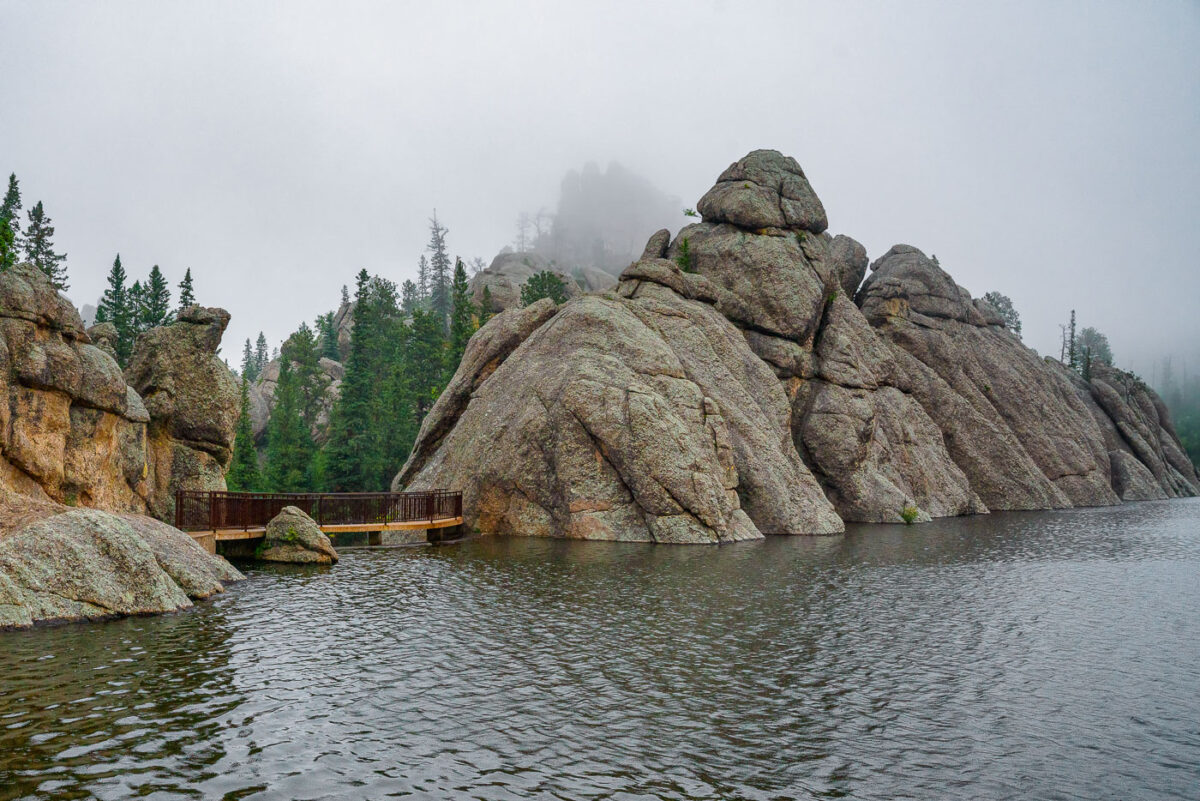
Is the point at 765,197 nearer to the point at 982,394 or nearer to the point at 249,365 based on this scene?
the point at 982,394

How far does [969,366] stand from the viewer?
257ft

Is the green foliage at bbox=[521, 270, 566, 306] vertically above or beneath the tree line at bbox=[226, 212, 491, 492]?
above

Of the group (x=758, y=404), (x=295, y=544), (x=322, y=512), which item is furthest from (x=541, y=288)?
(x=295, y=544)

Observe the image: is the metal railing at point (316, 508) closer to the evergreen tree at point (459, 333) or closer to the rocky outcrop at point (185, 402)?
the rocky outcrop at point (185, 402)

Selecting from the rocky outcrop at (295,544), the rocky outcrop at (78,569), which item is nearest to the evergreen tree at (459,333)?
the rocky outcrop at (295,544)

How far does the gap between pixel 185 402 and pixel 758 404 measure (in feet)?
120

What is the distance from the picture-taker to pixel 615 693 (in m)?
14.9

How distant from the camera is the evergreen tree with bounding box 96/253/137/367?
8128cm

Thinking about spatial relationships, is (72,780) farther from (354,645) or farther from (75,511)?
(75,511)

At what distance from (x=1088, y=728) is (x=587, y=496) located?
31.7 meters

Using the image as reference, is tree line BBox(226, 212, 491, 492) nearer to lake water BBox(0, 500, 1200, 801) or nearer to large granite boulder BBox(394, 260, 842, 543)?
large granite boulder BBox(394, 260, 842, 543)

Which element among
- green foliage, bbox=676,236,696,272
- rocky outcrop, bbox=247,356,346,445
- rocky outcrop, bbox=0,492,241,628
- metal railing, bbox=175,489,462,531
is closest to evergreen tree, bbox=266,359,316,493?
rocky outcrop, bbox=247,356,346,445

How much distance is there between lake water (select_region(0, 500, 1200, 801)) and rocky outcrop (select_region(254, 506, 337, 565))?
4.32m

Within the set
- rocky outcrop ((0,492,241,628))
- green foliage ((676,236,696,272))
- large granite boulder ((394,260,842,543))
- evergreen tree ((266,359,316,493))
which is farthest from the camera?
evergreen tree ((266,359,316,493))
